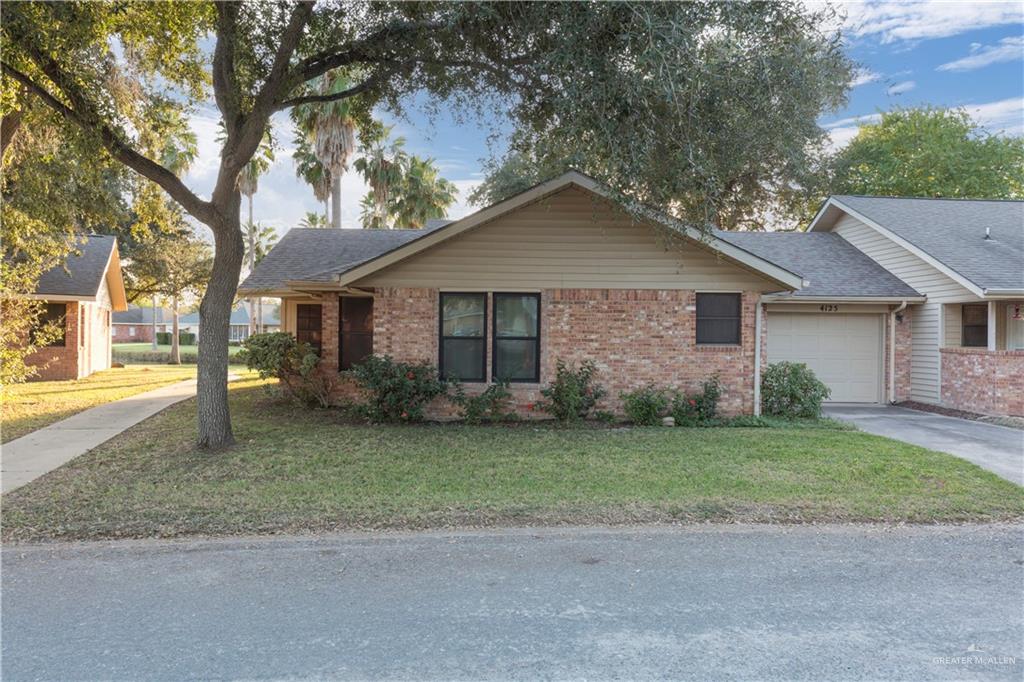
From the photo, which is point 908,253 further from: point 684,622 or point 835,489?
point 684,622

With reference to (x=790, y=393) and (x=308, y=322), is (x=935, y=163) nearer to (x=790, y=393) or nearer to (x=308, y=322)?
(x=790, y=393)

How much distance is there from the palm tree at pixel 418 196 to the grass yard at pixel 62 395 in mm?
12213

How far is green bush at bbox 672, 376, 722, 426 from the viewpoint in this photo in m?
10.9

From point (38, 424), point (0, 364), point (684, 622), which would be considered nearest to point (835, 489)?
point (684, 622)

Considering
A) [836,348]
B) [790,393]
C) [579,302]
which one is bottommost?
[790,393]

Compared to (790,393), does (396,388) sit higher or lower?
higher

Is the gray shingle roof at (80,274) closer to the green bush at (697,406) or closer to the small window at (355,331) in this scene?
the small window at (355,331)

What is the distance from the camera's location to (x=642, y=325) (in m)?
11.2

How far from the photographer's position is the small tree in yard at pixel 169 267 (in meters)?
27.9

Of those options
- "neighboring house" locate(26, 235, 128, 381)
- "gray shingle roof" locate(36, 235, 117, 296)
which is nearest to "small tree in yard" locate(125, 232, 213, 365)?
"neighboring house" locate(26, 235, 128, 381)

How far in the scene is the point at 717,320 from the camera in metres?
11.4

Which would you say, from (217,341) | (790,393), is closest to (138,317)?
(217,341)

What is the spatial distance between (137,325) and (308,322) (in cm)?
6906

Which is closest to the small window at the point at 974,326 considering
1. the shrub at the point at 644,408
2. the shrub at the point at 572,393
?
the shrub at the point at 644,408
